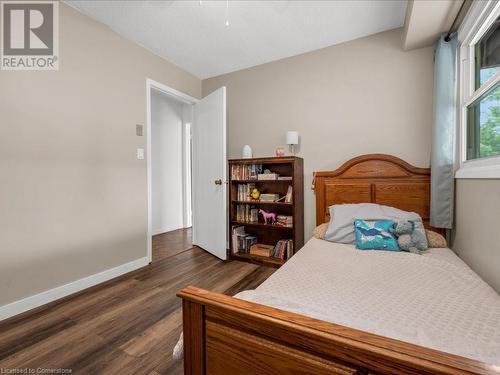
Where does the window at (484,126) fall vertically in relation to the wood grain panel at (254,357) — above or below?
above

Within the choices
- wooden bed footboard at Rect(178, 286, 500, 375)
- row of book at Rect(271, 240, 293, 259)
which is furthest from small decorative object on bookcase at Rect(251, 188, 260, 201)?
wooden bed footboard at Rect(178, 286, 500, 375)

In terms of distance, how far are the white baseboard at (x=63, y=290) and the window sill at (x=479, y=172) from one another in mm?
3098

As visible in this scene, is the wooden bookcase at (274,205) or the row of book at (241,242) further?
the row of book at (241,242)

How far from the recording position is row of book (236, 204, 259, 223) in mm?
2994

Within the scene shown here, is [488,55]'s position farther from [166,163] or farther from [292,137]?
[166,163]

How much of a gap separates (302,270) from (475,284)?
0.88 m

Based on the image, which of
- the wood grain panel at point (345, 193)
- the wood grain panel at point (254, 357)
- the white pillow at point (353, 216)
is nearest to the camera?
the wood grain panel at point (254, 357)

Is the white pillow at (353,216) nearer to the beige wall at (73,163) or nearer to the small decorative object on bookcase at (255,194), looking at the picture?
the small decorative object on bookcase at (255,194)

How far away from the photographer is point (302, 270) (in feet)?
4.78

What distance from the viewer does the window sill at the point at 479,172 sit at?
135 cm

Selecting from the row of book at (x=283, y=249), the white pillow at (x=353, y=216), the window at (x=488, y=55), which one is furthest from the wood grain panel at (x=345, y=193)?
the window at (x=488, y=55)

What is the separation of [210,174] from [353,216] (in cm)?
178

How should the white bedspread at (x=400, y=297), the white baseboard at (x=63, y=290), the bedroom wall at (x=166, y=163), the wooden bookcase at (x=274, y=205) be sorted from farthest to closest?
the bedroom wall at (x=166, y=163) → the wooden bookcase at (x=274, y=205) → the white baseboard at (x=63, y=290) → the white bedspread at (x=400, y=297)

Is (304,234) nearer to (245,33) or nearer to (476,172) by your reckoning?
(476,172)
